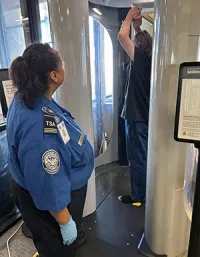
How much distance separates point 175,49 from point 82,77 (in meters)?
0.75

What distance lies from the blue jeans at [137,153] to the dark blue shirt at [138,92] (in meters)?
0.08

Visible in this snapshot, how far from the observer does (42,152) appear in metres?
0.88

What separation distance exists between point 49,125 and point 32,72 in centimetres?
26

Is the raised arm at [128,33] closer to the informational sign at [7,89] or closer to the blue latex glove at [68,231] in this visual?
A: the informational sign at [7,89]

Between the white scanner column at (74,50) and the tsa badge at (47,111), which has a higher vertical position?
the white scanner column at (74,50)

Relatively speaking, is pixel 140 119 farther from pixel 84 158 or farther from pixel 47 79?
pixel 47 79

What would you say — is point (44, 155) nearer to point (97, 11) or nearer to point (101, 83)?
point (101, 83)

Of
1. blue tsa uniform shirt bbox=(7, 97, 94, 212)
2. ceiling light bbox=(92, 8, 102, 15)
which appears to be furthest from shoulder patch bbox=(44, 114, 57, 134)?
ceiling light bbox=(92, 8, 102, 15)

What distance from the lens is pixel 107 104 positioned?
9.26 feet

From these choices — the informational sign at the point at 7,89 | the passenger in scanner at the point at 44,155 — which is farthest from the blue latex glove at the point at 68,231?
the informational sign at the point at 7,89

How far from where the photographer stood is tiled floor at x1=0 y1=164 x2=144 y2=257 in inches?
63.8

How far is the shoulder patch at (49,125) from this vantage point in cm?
90

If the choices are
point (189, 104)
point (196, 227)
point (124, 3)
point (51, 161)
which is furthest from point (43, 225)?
point (124, 3)

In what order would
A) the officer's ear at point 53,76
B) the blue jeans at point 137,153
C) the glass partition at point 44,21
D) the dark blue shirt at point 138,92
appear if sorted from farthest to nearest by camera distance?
the glass partition at point 44,21 → the blue jeans at point 137,153 → the dark blue shirt at point 138,92 → the officer's ear at point 53,76
